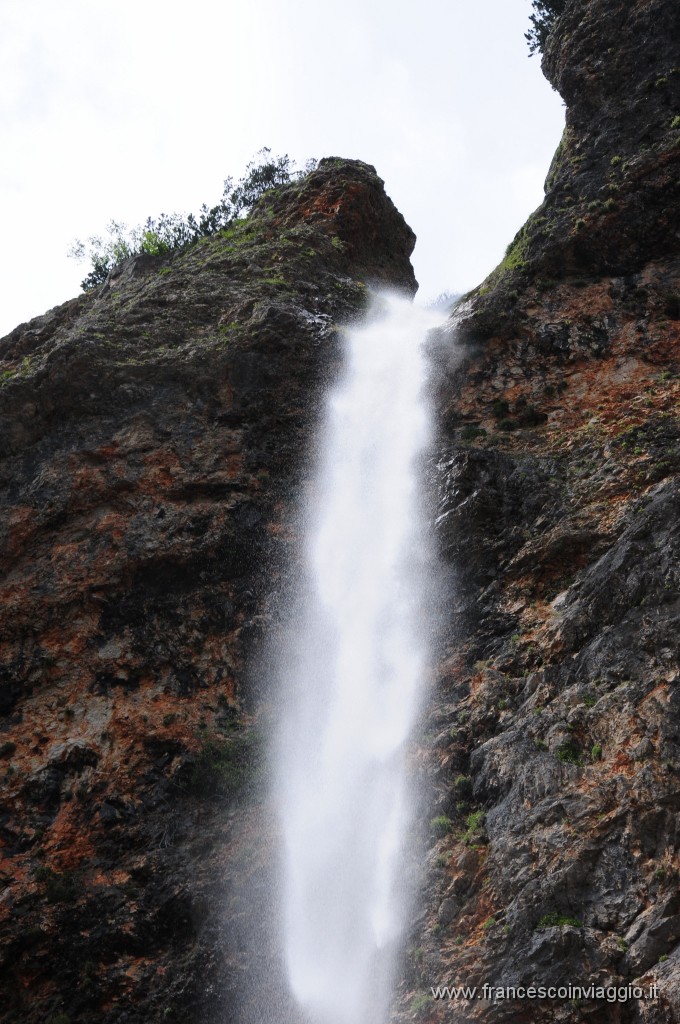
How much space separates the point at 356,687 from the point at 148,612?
4439mm

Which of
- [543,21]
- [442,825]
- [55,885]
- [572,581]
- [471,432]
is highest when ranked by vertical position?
[543,21]

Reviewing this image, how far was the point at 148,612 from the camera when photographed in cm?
1727

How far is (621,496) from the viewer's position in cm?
1542

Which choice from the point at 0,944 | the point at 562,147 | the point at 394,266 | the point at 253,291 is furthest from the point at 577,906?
the point at 394,266

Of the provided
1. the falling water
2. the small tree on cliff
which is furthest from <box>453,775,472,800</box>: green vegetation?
the small tree on cliff

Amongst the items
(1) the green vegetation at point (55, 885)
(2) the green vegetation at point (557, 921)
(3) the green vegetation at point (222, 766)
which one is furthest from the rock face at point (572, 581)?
(1) the green vegetation at point (55, 885)

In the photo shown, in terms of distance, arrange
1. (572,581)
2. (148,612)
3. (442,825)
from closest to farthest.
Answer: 1. (442,825)
2. (572,581)
3. (148,612)

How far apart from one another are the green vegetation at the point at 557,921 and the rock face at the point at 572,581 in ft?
0.09

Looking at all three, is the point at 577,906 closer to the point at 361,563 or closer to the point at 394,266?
the point at 361,563

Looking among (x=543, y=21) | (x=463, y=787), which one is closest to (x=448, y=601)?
(x=463, y=787)

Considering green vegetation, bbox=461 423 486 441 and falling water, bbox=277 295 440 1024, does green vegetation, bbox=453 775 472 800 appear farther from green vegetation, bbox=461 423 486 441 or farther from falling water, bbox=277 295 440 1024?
green vegetation, bbox=461 423 486 441

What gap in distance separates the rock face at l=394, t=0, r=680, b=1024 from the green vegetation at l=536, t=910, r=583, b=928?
0.03m

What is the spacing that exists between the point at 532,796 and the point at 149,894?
6149 millimetres

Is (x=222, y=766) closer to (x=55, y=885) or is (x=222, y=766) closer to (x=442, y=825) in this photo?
(x=55, y=885)
